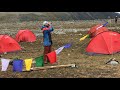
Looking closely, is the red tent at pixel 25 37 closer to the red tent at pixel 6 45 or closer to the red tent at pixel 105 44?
the red tent at pixel 6 45

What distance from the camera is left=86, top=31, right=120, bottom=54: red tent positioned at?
17312mm

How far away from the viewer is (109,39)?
17.4 meters

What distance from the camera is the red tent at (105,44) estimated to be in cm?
1731

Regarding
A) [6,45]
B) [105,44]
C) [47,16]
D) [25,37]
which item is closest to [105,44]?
[105,44]

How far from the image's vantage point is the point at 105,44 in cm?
1725

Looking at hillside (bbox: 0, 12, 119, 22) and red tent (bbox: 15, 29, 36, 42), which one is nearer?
red tent (bbox: 15, 29, 36, 42)

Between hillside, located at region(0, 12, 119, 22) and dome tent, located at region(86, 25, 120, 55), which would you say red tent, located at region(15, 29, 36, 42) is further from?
hillside, located at region(0, 12, 119, 22)

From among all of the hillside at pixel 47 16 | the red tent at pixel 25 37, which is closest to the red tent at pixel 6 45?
the red tent at pixel 25 37

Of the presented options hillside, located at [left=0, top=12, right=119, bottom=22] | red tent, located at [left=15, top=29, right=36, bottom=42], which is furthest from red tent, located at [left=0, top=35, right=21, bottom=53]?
hillside, located at [left=0, top=12, right=119, bottom=22]

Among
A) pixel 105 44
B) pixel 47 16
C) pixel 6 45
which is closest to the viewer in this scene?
pixel 105 44

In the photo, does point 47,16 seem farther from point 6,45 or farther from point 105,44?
point 105,44

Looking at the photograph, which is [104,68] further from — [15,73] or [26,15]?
[26,15]
